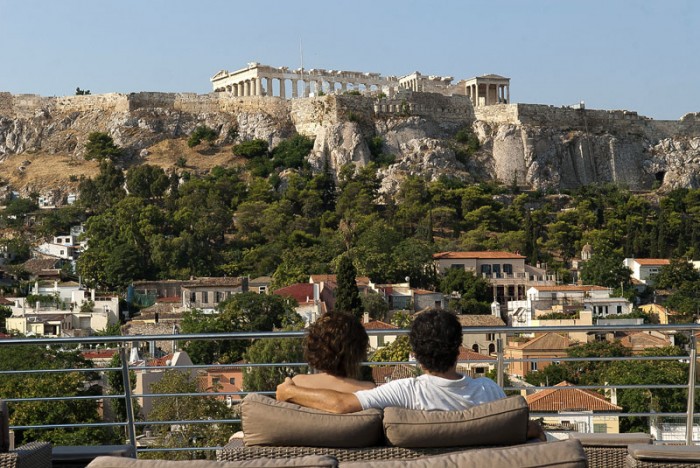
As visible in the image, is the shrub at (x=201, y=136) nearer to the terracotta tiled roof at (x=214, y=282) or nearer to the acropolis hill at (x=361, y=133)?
the acropolis hill at (x=361, y=133)

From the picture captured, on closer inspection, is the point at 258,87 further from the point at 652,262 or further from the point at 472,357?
the point at 472,357

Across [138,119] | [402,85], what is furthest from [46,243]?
[402,85]

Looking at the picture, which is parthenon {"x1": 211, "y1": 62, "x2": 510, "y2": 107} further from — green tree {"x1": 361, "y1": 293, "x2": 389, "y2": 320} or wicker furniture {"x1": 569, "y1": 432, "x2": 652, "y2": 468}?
wicker furniture {"x1": 569, "y1": 432, "x2": 652, "y2": 468}

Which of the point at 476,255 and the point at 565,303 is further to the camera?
the point at 476,255

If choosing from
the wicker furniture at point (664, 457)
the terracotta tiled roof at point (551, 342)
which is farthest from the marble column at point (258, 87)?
the wicker furniture at point (664, 457)

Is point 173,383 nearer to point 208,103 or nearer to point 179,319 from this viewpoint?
point 179,319

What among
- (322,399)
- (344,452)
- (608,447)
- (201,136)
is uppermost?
(201,136)

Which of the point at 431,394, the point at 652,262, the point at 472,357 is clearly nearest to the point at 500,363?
the point at 431,394
